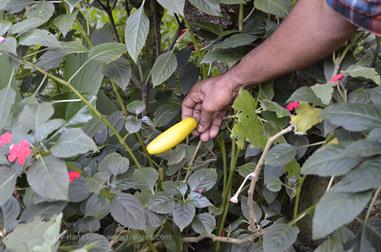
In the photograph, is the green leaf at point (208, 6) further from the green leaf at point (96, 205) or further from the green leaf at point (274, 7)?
the green leaf at point (96, 205)

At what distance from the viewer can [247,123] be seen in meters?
1.45

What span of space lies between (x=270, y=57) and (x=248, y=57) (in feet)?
0.26

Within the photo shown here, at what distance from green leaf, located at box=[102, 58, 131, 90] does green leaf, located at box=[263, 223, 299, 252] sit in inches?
24.2

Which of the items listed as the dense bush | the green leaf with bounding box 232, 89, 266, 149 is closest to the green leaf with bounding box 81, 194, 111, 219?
the dense bush

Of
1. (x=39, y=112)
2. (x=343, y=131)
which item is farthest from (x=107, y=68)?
(x=343, y=131)

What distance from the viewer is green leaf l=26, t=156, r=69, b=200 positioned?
1.14 meters

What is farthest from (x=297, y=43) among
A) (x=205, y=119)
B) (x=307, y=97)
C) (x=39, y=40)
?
(x=39, y=40)

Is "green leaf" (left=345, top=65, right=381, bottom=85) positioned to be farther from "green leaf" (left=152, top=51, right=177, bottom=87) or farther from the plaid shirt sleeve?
"green leaf" (left=152, top=51, right=177, bottom=87)

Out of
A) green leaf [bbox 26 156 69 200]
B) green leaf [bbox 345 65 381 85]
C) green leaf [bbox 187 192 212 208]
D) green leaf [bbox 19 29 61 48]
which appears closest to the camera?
green leaf [bbox 26 156 69 200]

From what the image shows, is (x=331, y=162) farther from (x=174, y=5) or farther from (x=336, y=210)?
(x=174, y=5)

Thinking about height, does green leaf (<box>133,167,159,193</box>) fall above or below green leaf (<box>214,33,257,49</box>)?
below

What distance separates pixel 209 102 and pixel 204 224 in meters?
0.34

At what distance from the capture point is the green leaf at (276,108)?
1.36 meters

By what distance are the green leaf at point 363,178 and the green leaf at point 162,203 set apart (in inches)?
19.3
